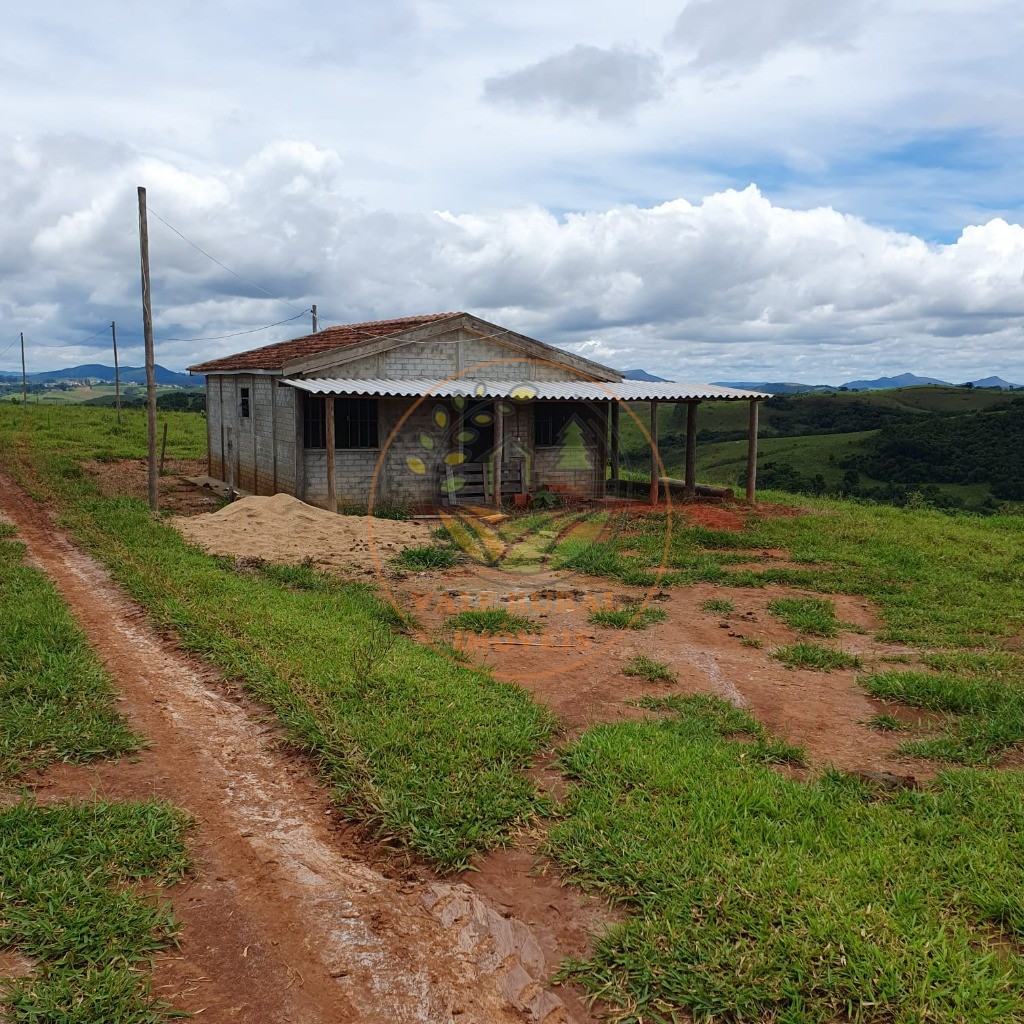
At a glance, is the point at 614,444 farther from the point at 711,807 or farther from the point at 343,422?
the point at 711,807

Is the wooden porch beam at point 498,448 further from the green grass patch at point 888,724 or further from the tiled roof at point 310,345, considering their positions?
the green grass patch at point 888,724

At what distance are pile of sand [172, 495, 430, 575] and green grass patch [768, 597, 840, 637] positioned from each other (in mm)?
5189

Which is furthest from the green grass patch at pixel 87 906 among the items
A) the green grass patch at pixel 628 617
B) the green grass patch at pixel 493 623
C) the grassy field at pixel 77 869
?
the green grass patch at pixel 628 617

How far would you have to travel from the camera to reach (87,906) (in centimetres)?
361

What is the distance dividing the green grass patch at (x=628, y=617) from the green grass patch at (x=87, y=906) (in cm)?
522

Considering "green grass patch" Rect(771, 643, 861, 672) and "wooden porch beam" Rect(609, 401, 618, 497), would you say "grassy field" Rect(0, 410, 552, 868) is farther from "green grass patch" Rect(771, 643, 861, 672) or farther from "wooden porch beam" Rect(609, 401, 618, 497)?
"wooden porch beam" Rect(609, 401, 618, 497)

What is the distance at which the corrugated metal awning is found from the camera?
14.9 m

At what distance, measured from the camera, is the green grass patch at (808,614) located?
8.80 metres

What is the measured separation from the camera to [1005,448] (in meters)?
49.6

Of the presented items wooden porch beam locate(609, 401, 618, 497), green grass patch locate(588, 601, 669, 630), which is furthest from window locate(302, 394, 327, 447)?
green grass patch locate(588, 601, 669, 630)

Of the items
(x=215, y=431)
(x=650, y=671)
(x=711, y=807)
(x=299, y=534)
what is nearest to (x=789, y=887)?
(x=711, y=807)

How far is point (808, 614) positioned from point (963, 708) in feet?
9.46

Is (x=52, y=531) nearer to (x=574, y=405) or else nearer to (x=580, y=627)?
(x=580, y=627)

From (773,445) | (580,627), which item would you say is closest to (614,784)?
(580,627)
